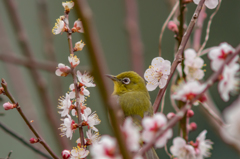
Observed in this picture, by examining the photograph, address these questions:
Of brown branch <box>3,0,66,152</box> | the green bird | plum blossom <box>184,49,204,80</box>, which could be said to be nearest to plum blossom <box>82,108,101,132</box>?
plum blossom <box>184,49,204,80</box>

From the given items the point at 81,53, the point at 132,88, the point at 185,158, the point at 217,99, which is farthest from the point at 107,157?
the point at 81,53

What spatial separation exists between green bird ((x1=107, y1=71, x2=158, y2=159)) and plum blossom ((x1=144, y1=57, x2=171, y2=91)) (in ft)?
1.98

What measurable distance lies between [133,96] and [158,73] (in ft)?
2.99

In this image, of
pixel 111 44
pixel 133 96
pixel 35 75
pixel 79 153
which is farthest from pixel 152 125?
pixel 111 44

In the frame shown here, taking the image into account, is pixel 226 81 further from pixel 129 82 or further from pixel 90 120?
pixel 129 82

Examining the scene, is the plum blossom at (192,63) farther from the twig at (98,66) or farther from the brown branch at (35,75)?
the brown branch at (35,75)

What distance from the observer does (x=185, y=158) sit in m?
1.12

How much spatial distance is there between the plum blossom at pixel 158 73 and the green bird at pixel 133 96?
604mm

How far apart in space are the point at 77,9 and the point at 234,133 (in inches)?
20.2

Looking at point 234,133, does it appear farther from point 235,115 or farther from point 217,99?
point 217,99

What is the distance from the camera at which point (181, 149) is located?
43.4 inches

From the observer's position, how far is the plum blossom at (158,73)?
136 centimetres

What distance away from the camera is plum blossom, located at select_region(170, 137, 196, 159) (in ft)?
3.51

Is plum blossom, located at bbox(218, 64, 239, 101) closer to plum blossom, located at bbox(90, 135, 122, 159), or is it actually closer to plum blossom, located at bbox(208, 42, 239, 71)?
plum blossom, located at bbox(208, 42, 239, 71)
